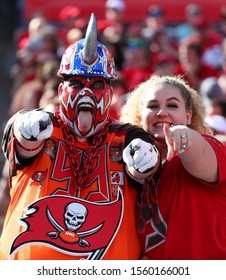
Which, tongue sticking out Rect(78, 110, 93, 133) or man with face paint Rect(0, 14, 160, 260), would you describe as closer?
man with face paint Rect(0, 14, 160, 260)

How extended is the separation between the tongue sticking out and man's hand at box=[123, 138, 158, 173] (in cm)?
27

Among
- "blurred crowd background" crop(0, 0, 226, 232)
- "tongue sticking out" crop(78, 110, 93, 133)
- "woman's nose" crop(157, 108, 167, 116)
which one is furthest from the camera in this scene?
"blurred crowd background" crop(0, 0, 226, 232)

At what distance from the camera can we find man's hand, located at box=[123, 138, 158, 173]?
13.1ft

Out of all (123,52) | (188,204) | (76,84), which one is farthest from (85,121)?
(123,52)

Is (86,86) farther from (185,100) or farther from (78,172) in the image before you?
(185,100)

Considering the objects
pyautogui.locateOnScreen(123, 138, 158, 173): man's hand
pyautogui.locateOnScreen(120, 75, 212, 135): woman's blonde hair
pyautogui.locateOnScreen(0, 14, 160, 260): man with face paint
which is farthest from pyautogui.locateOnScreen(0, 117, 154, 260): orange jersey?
pyautogui.locateOnScreen(120, 75, 212, 135): woman's blonde hair

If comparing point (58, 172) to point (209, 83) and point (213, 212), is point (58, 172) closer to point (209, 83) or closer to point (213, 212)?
point (213, 212)

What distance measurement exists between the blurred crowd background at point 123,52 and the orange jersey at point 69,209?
312 cm

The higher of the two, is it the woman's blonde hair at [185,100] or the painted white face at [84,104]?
the woman's blonde hair at [185,100]

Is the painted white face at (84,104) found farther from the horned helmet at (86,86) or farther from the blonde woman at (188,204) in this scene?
the blonde woman at (188,204)

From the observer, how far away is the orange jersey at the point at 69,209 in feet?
13.6

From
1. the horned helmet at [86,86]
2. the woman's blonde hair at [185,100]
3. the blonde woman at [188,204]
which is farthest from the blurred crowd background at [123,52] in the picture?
the horned helmet at [86,86]

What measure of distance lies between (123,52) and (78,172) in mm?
6376

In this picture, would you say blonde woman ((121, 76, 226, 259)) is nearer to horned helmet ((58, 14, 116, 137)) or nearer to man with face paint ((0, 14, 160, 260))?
man with face paint ((0, 14, 160, 260))
